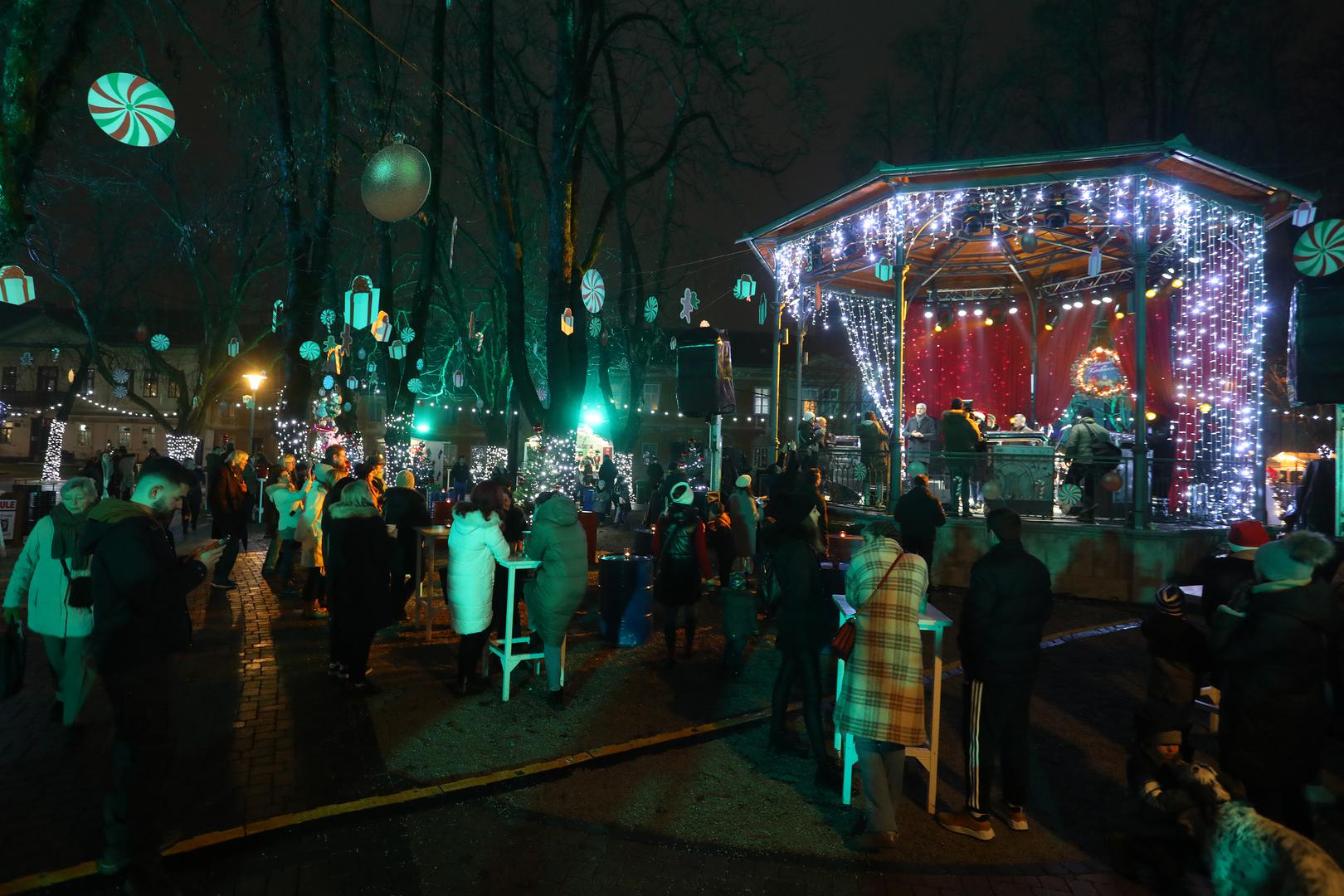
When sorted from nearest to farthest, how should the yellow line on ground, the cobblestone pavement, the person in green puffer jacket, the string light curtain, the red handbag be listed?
the yellow line on ground
the cobblestone pavement
the red handbag
the person in green puffer jacket
the string light curtain

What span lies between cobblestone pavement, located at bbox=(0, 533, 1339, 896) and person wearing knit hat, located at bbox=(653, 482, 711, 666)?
65cm

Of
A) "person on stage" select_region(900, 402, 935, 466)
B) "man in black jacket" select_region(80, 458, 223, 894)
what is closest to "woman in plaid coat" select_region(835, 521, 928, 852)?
"man in black jacket" select_region(80, 458, 223, 894)

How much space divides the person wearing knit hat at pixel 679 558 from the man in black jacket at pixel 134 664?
420 centimetres

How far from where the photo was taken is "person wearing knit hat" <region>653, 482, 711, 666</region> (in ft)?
23.1

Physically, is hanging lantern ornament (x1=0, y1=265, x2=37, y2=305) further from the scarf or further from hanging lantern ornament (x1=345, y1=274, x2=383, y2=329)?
the scarf

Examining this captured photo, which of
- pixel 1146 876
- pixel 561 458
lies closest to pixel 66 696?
pixel 1146 876

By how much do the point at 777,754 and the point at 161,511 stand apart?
3.95 m

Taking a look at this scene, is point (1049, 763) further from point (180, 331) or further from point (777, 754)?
point (180, 331)

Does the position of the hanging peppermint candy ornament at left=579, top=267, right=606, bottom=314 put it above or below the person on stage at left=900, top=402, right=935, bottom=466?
above

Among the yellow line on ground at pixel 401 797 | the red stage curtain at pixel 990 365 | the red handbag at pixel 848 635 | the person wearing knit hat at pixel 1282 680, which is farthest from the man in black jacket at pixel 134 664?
the red stage curtain at pixel 990 365

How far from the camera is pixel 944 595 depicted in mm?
10727

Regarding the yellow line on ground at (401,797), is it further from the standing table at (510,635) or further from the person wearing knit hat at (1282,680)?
the person wearing knit hat at (1282,680)

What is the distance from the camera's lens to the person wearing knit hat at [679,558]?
Result: 7051 millimetres

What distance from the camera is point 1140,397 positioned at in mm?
10383
